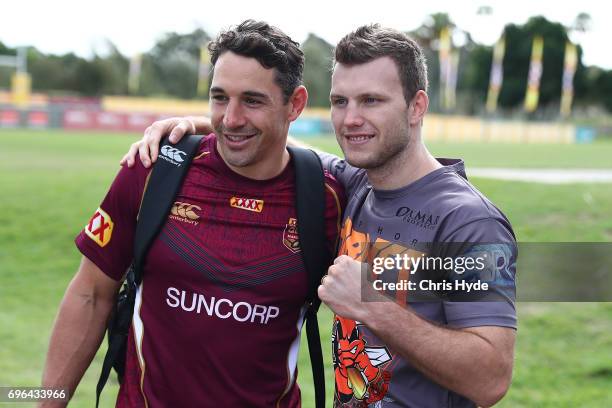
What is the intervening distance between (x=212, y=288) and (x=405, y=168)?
2.86 ft

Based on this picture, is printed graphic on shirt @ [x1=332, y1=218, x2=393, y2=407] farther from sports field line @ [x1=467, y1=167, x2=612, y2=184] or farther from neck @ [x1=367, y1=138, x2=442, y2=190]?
sports field line @ [x1=467, y1=167, x2=612, y2=184]

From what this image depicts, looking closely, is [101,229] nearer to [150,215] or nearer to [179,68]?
[150,215]

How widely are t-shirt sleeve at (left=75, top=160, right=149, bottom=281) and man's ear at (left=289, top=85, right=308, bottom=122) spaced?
0.66 meters

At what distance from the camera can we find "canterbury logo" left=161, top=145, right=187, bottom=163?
9.82ft

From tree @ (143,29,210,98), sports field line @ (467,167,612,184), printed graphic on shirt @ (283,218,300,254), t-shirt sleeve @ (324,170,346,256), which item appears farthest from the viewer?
tree @ (143,29,210,98)

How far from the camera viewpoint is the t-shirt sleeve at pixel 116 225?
9.55 ft

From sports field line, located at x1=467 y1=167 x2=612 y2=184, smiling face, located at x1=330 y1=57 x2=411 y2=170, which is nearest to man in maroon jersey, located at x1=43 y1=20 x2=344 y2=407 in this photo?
smiling face, located at x1=330 y1=57 x2=411 y2=170

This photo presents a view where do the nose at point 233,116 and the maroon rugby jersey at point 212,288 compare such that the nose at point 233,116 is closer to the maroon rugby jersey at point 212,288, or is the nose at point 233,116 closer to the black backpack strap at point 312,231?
the maroon rugby jersey at point 212,288

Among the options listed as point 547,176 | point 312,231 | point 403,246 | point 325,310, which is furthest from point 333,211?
point 547,176

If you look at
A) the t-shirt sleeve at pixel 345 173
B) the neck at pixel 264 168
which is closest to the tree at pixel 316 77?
the t-shirt sleeve at pixel 345 173

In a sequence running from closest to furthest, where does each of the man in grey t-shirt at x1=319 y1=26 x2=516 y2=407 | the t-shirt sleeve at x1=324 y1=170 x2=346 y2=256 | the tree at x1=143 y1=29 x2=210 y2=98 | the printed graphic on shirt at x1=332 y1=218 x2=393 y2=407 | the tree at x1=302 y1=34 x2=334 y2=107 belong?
the man in grey t-shirt at x1=319 y1=26 x2=516 y2=407 < the printed graphic on shirt at x1=332 y1=218 x2=393 y2=407 < the t-shirt sleeve at x1=324 y1=170 x2=346 y2=256 < the tree at x1=302 y1=34 x2=334 y2=107 < the tree at x1=143 y1=29 x2=210 y2=98

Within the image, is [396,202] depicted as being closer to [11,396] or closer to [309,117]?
[11,396]

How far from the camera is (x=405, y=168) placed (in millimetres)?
2725

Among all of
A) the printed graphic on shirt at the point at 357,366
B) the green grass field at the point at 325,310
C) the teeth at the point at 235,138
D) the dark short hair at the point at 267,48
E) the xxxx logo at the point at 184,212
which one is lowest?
the green grass field at the point at 325,310
